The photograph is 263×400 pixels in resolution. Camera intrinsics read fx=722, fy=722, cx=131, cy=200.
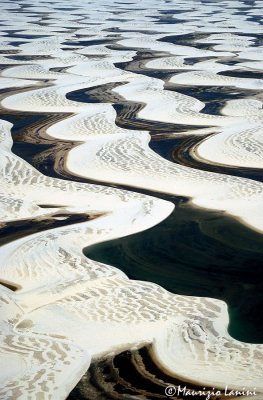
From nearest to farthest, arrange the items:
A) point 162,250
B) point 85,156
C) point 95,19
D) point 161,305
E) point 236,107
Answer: point 161,305, point 162,250, point 85,156, point 236,107, point 95,19

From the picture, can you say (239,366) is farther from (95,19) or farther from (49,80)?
(95,19)

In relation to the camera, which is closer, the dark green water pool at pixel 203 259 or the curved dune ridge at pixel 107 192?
the curved dune ridge at pixel 107 192

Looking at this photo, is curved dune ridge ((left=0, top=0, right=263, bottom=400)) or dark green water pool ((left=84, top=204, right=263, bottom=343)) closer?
curved dune ridge ((left=0, top=0, right=263, bottom=400))

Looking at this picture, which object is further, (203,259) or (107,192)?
(107,192)

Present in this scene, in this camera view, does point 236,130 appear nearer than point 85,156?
No

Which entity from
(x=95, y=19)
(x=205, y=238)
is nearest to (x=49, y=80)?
(x=205, y=238)

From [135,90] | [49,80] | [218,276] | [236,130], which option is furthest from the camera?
[49,80]

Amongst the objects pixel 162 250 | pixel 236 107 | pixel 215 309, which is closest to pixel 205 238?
pixel 162 250

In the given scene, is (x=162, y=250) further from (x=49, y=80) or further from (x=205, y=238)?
(x=49, y=80)
